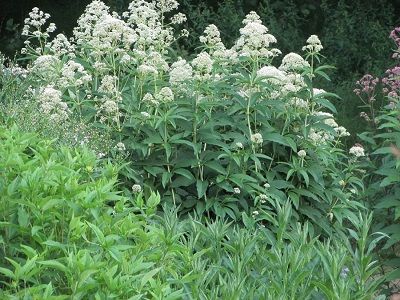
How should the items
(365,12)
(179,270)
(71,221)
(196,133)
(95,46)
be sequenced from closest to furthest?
(71,221) → (179,270) → (196,133) → (95,46) → (365,12)

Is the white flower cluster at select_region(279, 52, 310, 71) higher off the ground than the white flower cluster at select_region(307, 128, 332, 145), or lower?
higher

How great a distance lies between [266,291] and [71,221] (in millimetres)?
800

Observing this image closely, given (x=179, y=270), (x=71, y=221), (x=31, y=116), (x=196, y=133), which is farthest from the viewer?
(x=196, y=133)

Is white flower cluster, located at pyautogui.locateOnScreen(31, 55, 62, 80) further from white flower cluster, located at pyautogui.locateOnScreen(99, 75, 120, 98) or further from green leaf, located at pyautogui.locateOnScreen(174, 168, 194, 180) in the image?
green leaf, located at pyautogui.locateOnScreen(174, 168, 194, 180)

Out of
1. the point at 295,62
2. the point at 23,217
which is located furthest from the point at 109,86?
the point at 23,217

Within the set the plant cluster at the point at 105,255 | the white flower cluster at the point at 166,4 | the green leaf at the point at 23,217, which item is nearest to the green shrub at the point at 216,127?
the white flower cluster at the point at 166,4

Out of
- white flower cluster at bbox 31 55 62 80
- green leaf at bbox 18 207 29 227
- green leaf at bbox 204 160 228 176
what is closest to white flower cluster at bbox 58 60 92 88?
white flower cluster at bbox 31 55 62 80

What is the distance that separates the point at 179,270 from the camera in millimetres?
3963

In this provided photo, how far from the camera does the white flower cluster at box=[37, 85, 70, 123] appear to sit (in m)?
5.75

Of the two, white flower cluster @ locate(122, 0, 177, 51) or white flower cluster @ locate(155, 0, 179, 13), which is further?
white flower cluster @ locate(155, 0, 179, 13)

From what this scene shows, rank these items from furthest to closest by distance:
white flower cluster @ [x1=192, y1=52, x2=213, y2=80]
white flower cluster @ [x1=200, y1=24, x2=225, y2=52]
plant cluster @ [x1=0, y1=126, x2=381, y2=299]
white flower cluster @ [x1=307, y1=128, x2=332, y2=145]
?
white flower cluster @ [x1=200, y1=24, x2=225, y2=52]
white flower cluster @ [x1=307, y1=128, x2=332, y2=145]
white flower cluster @ [x1=192, y1=52, x2=213, y2=80]
plant cluster @ [x1=0, y1=126, x2=381, y2=299]

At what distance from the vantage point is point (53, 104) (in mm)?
5855

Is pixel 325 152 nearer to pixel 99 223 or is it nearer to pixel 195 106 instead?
pixel 195 106

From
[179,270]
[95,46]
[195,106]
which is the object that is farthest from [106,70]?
[179,270]
